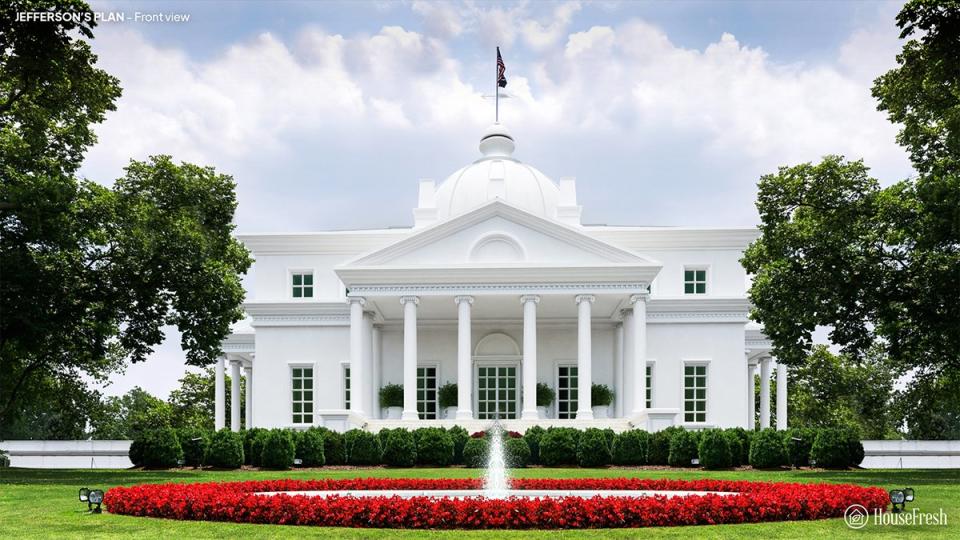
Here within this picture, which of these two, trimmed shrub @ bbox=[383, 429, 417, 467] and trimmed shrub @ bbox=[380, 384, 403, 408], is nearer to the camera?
trimmed shrub @ bbox=[383, 429, 417, 467]

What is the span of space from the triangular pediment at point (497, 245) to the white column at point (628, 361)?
3022mm

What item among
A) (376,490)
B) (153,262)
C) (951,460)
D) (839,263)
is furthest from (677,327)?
(376,490)

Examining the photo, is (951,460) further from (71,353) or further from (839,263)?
(71,353)

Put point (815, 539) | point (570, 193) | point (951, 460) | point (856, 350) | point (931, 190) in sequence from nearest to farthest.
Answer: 1. point (815, 539)
2. point (931, 190)
3. point (856, 350)
4. point (951, 460)
5. point (570, 193)

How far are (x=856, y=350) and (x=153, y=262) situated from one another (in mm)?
20359

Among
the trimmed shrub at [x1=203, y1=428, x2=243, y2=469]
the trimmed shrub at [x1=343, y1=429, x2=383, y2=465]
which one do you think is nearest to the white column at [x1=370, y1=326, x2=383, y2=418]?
the trimmed shrub at [x1=343, y1=429, x2=383, y2=465]

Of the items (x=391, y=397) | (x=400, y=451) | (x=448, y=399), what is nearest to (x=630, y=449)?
(x=400, y=451)

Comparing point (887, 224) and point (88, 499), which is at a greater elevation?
point (887, 224)

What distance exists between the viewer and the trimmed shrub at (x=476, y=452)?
30.4m

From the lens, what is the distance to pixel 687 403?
42875 millimetres

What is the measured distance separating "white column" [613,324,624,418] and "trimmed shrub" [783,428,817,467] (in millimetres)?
12749

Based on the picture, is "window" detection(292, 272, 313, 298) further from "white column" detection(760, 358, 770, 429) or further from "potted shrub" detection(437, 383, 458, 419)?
"white column" detection(760, 358, 770, 429)

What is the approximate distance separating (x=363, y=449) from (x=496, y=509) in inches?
723

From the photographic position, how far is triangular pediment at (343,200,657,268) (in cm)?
3888
